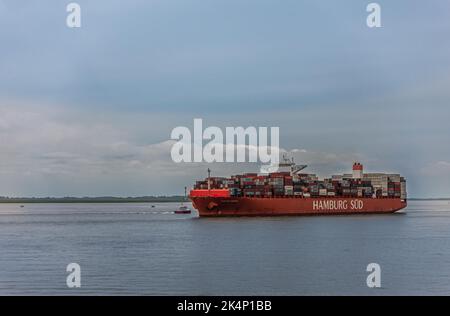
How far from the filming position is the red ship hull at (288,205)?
64.8 metres

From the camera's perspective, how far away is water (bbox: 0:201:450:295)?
941 inches

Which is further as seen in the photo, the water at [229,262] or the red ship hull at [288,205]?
the red ship hull at [288,205]

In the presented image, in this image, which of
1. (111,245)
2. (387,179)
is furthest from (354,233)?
(387,179)

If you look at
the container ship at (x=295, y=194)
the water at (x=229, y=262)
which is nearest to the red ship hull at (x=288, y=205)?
the container ship at (x=295, y=194)

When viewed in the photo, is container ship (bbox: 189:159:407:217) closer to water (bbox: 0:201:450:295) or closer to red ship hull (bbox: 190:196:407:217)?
red ship hull (bbox: 190:196:407:217)

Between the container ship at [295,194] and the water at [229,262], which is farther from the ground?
the container ship at [295,194]

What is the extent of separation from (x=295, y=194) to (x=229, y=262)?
40.9m

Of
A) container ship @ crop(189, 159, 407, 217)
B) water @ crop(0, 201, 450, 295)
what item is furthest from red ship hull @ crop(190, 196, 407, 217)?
water @ crop(0, 201, 450, 295)

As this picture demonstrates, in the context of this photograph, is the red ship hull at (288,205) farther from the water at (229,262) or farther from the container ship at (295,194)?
the water at (229,262)

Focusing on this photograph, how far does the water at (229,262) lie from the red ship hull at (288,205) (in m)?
14.4

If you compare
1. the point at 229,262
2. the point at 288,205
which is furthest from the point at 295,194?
the point at 229,262

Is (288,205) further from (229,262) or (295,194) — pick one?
(229,262)
